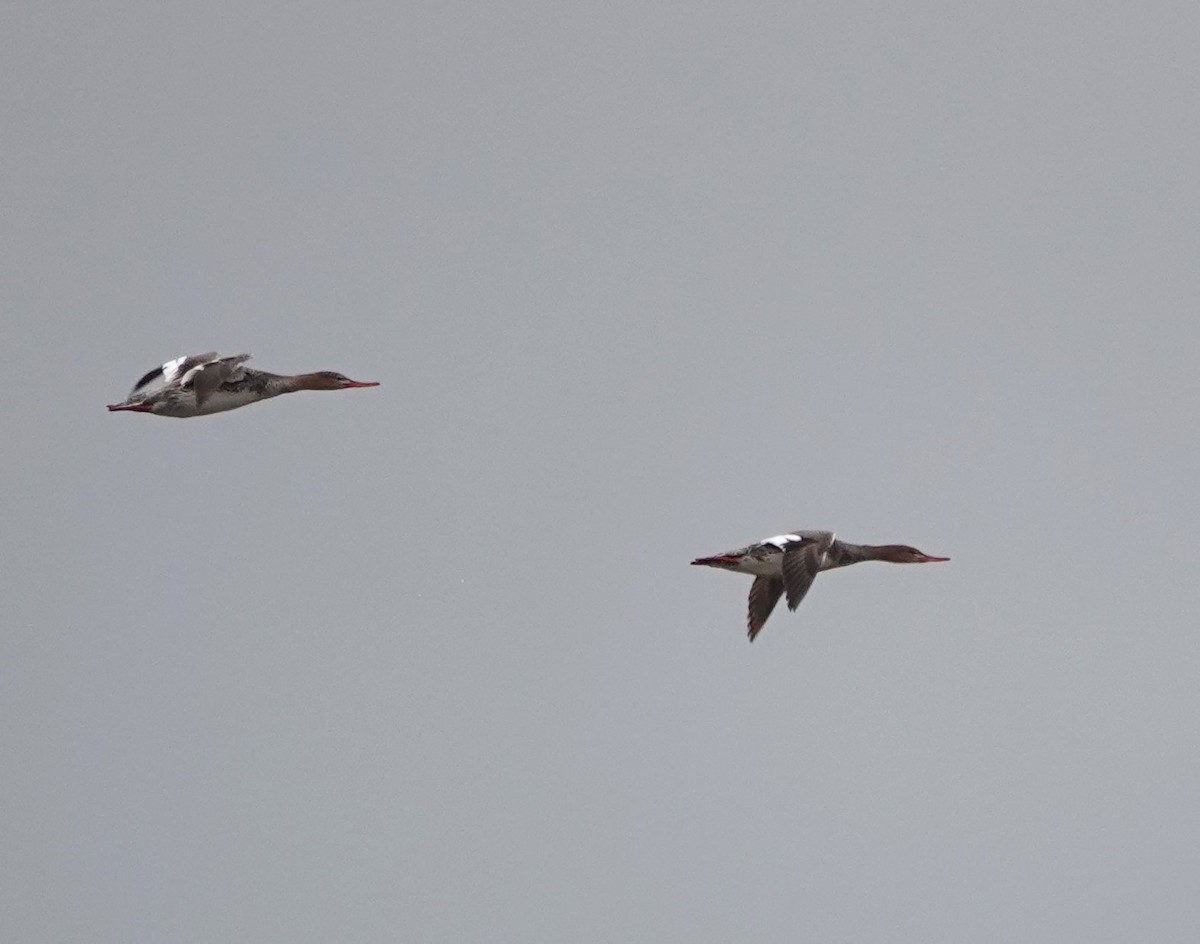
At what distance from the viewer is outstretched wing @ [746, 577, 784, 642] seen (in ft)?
132

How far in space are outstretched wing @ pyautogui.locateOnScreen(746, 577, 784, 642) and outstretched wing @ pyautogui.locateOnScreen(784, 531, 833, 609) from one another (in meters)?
0.91

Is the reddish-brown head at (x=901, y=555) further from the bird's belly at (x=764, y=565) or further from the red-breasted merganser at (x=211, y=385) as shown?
the red-breasted merganser at (x=211, y=385)

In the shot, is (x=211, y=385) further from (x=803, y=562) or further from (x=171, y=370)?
(x=803, y=562)

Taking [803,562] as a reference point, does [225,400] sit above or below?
above

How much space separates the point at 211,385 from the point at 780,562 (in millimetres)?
8553

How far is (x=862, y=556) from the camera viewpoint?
42.1 meters

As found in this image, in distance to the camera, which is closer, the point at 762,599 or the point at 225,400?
the point at 225,400

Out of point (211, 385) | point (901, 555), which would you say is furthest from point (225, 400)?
point (901, 555)

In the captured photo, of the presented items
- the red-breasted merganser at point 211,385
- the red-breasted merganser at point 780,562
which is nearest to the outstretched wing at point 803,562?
the red-breasted merganser at point 780,562

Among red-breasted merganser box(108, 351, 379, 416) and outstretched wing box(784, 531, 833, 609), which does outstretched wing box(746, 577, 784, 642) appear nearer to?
outstretched wing box(784, 531, 833, 609)

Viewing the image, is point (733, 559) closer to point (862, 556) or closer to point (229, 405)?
point (862, 556)

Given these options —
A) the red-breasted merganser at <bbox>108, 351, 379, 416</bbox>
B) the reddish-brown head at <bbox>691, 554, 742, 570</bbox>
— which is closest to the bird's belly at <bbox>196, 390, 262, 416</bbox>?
the red-breasted merganser at <bbox>108, 351, 379, 416</bbox>

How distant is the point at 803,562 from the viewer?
129ft

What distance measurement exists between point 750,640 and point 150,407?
9130 millimetres
